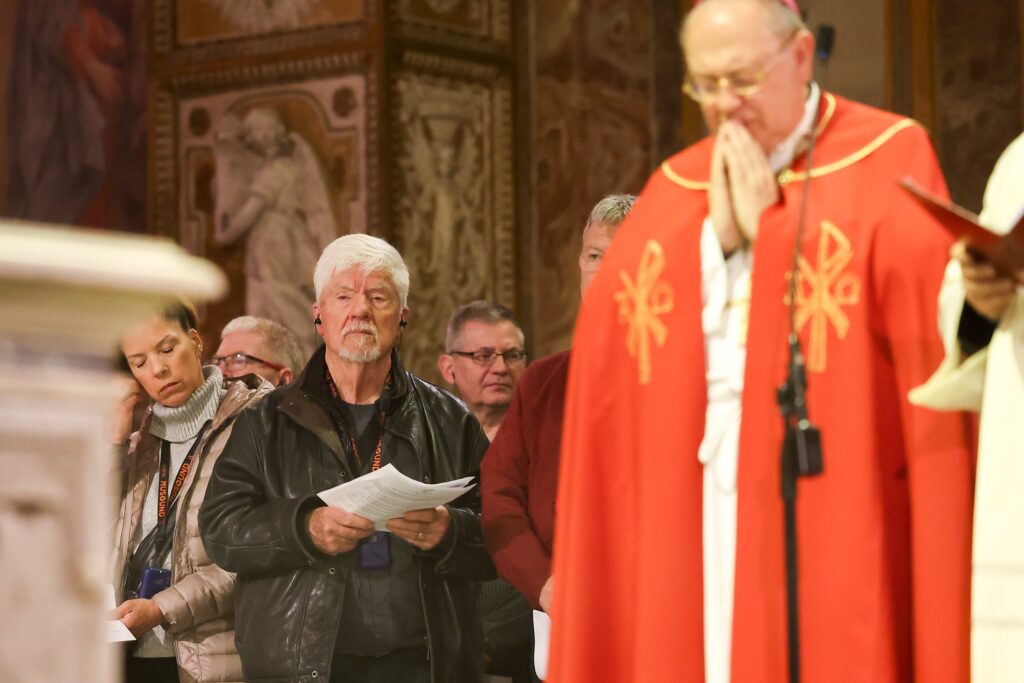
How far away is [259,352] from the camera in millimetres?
7371

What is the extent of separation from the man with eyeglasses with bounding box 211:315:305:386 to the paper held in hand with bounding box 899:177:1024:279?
4338 mm

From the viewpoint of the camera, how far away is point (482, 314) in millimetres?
7008

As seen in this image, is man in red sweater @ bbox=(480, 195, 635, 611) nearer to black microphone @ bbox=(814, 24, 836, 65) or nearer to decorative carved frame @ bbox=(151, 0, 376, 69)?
black microphone @ bbox=(814, 24, 836, 65)

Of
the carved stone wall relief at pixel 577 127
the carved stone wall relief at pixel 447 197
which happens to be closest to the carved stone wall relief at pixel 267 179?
the carved stone wall relief at pixel 447 197

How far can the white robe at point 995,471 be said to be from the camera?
135 inches

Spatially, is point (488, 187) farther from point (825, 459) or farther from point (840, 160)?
point (825, 459)

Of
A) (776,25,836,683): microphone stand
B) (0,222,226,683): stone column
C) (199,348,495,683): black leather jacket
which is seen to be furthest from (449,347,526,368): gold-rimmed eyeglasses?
(0,222,226,683): stone column

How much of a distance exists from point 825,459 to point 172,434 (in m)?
2.90

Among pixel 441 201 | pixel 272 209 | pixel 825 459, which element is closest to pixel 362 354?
pixel 825 459

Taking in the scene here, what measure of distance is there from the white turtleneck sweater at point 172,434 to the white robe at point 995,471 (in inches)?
121

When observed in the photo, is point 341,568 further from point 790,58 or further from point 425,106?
point 425,106

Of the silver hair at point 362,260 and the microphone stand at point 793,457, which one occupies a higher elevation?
the silver hair at point 362,260

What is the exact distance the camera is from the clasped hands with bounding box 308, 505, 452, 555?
511cm

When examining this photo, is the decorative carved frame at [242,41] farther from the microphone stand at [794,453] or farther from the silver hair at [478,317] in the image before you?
the microphone stand at [794,453]
